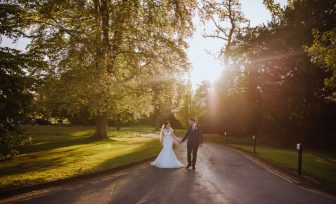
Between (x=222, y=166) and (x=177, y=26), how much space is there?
8201 mm

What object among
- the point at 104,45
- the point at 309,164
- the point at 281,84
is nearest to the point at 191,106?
the point at 281,84

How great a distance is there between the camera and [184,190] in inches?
374

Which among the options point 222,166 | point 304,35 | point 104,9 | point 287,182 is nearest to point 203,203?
point 287,182

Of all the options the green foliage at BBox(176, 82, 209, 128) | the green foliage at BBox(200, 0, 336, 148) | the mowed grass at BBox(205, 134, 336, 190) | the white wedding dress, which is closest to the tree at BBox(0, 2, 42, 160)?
the white wedding dress

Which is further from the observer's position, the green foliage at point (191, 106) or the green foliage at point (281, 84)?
the green foliage at point (191, 106)

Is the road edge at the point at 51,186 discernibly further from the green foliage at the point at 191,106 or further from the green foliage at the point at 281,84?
the green foliage at the point at 191,106

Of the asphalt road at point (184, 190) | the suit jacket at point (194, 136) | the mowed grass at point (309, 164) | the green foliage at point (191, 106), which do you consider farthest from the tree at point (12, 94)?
the green foliage at point (191, 106)

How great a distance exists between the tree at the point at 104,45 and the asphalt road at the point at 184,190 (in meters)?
9.09

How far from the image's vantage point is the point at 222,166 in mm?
14945

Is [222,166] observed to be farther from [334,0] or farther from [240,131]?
[240,131]

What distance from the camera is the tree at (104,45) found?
61.9 ft

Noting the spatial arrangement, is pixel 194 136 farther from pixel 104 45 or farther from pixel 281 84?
pixel 281 84

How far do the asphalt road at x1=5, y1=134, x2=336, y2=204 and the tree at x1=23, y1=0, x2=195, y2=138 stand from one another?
909 centimetres

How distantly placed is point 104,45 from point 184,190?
1366 centimetres
